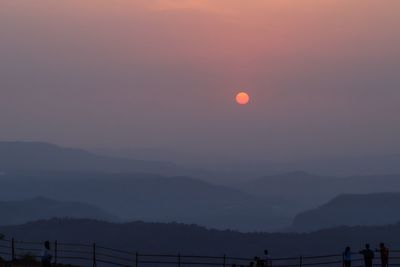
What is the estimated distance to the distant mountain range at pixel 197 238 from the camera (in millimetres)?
165500

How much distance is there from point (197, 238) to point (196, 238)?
0.24 meters

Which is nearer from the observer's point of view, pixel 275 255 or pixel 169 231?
pixel 275 255

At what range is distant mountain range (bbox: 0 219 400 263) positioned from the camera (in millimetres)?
165500

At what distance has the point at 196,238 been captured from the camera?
175250 millimetres

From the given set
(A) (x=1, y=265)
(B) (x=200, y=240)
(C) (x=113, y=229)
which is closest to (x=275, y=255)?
(B) (x=200, y=240)

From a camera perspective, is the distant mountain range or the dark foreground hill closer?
the distant mountain range

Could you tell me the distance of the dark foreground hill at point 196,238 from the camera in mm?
165625

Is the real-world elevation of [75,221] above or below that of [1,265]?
above

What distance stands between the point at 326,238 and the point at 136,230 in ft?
156

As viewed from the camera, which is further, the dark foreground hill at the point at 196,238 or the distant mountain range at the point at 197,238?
the dark foreground hill at the point at 196,238

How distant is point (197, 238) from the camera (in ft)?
575

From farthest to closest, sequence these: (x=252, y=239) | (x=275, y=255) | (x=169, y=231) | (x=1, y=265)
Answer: (x=169, y=231)
(x=252, y=239)
(x=275, y=255)
(x=1, y=265)

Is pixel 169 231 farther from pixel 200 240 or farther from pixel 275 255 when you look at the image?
pixel 275 255

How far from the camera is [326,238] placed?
180 meters
